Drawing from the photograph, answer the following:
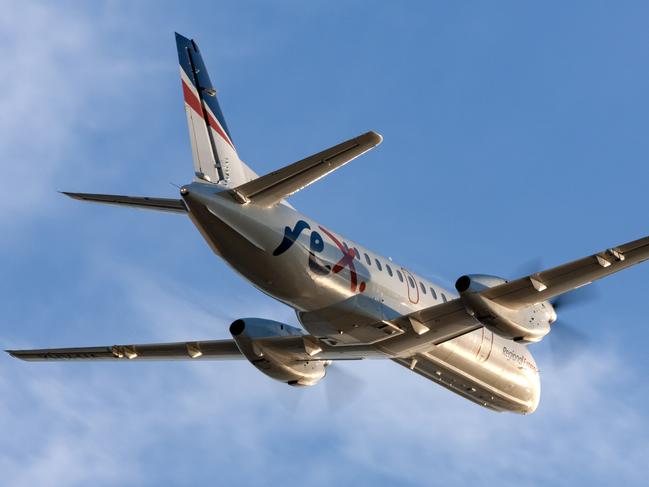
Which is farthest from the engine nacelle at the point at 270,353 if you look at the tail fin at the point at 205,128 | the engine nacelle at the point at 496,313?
the engine nacelle at the point at 496,313

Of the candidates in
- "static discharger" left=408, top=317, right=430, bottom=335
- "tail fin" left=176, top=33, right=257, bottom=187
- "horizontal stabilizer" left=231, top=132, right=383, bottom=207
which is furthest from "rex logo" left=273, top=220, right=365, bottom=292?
"tail fin" left=176, top=33, right=257, bottom=187

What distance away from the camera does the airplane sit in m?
28.3

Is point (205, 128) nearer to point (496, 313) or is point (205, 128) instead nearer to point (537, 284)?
point (496, 313)

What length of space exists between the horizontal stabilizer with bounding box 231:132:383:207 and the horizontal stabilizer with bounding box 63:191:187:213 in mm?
1751

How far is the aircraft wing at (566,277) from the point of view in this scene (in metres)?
29.3

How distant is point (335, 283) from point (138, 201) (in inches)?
226

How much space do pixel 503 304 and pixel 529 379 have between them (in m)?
8.26

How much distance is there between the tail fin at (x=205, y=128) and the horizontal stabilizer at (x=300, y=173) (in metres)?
1.72

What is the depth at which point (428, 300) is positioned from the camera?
A: 3422cm

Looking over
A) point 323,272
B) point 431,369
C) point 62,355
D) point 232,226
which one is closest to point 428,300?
point 431,369

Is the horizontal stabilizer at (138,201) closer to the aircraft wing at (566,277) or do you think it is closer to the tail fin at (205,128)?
the tail fin at (205,128)


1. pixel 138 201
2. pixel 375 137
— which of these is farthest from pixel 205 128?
pixel 375 137

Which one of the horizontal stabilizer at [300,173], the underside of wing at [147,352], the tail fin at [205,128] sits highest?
the tail fin at [205,128]

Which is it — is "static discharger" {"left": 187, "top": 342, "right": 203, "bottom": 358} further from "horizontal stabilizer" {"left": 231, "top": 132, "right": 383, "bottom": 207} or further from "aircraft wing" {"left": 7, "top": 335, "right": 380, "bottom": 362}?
"horizontal stabilizer" {"left": 231, "top": 132, "right": 383, "bottom": 207}
